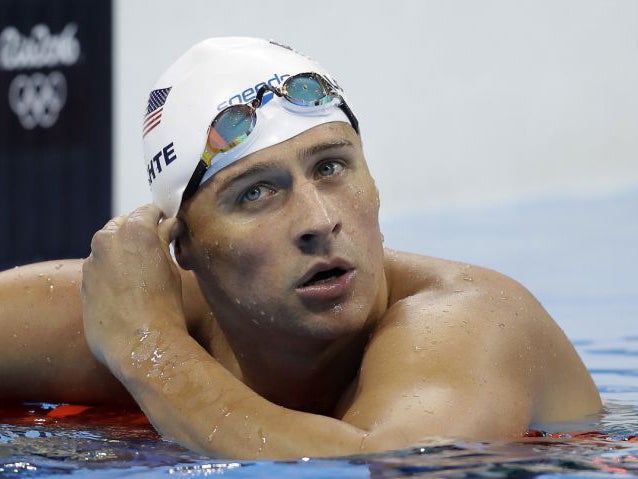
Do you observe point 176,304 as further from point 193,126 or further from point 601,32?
point 601,32

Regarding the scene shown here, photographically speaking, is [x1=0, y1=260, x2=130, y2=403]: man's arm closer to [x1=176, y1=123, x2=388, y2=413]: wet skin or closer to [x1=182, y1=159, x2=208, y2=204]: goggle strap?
[x1=176, y1=123, x2=388, y2=413]: wet skin

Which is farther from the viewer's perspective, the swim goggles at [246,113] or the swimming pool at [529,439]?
the swim goggles at [246,113]

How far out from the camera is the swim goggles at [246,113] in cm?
277

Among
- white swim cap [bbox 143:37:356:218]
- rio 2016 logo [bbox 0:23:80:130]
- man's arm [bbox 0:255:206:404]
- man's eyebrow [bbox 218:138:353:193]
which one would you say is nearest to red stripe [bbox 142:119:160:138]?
white swim cap [bbox 143:37:356:218]

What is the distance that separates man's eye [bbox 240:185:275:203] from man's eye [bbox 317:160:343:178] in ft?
0.42

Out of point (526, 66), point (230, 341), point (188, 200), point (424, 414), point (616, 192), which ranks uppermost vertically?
point (526, 66)

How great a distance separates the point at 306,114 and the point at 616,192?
4.97m

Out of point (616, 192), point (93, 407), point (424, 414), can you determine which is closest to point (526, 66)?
point (616, 192)

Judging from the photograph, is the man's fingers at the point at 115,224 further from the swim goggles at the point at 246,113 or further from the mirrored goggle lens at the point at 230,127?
the mirrored goggle lens at the point at 230,127

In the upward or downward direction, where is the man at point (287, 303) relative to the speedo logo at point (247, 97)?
downward

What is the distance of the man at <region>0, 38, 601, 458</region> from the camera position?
2.45 meters

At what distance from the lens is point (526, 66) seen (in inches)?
297

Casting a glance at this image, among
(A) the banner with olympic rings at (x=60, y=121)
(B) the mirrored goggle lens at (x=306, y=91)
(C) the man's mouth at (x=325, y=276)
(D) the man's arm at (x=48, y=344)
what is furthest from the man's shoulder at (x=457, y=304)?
(A) the banner with olympic rings at (x=60, y=121)

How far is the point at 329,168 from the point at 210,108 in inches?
13.2
